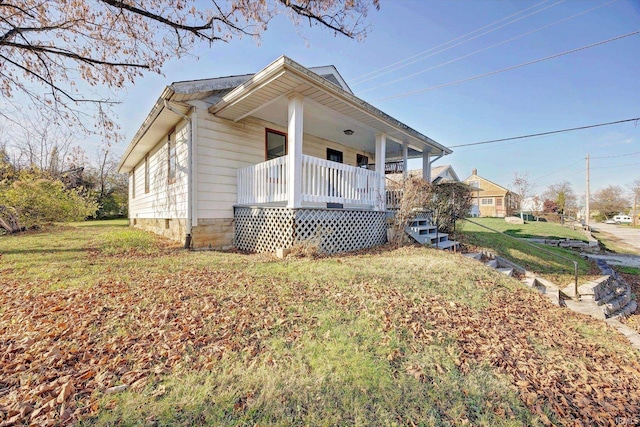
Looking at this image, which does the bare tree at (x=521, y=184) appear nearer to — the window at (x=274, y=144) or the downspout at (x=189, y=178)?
the window at (x=274, y=144)

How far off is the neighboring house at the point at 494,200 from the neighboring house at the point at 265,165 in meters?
35.8

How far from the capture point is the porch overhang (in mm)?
5172

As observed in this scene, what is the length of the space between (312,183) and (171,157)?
4937mm

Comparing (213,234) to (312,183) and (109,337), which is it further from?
(109,337)

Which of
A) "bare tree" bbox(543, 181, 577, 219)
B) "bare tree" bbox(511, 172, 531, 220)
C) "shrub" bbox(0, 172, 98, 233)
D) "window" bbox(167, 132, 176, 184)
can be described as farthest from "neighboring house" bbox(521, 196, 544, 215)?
"shrub" bbox(0, 172, 98, 233)

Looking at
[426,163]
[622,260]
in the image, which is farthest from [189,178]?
[622,260]

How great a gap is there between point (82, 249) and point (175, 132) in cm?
384

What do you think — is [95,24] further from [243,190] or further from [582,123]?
[582,123]

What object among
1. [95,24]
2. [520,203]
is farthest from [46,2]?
[520,203]

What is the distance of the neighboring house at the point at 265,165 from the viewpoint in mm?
5824

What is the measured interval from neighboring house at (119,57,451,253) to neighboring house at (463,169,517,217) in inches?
1411

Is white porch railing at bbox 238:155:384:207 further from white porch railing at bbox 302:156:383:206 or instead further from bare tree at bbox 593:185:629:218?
bare tree at bbox 593:185:629:218

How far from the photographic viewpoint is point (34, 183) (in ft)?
30.8

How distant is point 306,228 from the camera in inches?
237
